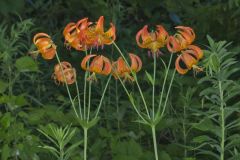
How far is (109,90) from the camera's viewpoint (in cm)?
421

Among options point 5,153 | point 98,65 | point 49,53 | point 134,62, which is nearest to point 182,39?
point 134,62

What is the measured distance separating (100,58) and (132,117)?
114 cm

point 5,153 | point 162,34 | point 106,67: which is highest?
point 162,34

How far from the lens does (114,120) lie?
3980 millimetres

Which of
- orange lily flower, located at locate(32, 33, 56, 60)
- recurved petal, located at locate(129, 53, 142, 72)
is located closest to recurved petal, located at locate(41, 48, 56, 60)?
orange lily flower, located at locate(32, 33, 56, 60)

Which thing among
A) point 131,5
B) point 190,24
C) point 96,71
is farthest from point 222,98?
point 131,5

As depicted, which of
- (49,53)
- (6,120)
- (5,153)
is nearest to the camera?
(49,53)

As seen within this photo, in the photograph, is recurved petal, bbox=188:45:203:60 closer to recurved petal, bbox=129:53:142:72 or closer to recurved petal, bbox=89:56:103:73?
recurved petal, bbox=129:53:142:72

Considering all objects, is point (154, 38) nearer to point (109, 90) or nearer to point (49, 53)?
point (49, 53)

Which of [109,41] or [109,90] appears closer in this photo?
[109,41]

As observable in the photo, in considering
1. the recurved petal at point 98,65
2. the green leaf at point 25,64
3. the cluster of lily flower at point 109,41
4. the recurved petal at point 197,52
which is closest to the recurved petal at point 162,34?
the cluster of lily flower at point 109,41

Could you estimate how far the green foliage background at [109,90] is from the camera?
3.37 meters

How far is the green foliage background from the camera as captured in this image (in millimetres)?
3371

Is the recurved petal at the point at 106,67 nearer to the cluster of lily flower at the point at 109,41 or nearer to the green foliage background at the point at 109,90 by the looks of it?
the cluster of lily flower at the point at 109,41
